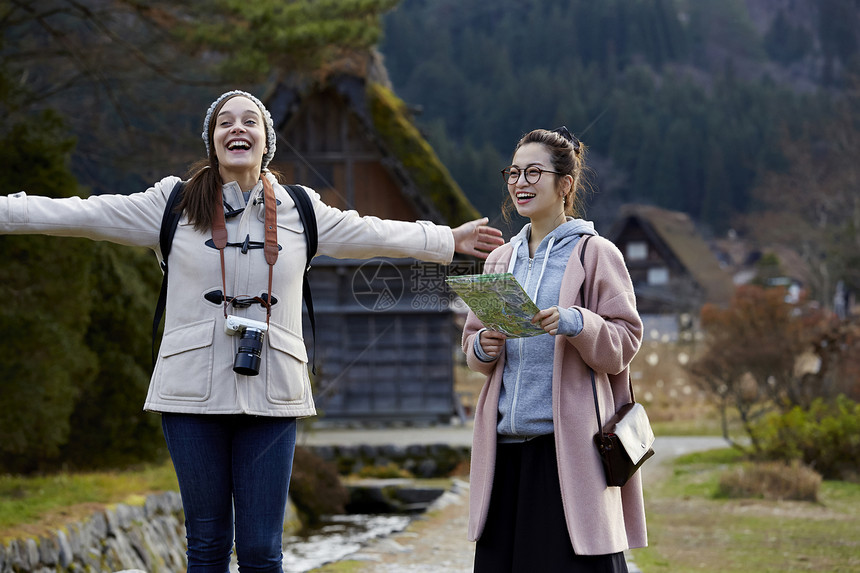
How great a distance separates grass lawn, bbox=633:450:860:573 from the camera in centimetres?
596

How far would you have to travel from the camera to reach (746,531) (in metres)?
7.16

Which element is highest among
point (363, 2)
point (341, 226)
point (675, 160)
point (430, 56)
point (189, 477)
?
point (430, 56)

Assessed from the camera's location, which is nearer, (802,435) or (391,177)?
(802,435)

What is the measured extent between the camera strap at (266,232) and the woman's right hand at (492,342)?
0.64 metres

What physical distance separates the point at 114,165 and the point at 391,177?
416cm

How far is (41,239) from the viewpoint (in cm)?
650

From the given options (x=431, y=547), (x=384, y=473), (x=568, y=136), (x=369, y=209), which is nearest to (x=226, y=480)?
(x=568, y=136)

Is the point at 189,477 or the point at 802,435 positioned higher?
the point at 189,477

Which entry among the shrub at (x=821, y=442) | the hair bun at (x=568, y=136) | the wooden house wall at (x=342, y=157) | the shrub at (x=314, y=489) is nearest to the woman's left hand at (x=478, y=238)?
the hair bun at (x=568, y=136)

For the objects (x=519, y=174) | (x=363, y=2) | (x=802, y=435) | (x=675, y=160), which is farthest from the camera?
(x=675, y=160)

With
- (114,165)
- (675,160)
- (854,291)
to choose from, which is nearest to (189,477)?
(114,165)

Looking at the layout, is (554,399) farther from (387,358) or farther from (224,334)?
(387,358)

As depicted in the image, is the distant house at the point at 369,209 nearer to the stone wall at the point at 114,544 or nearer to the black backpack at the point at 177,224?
the stone wall at the point at 114,544

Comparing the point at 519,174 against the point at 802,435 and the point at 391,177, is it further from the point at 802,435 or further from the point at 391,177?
the point at 391,177
